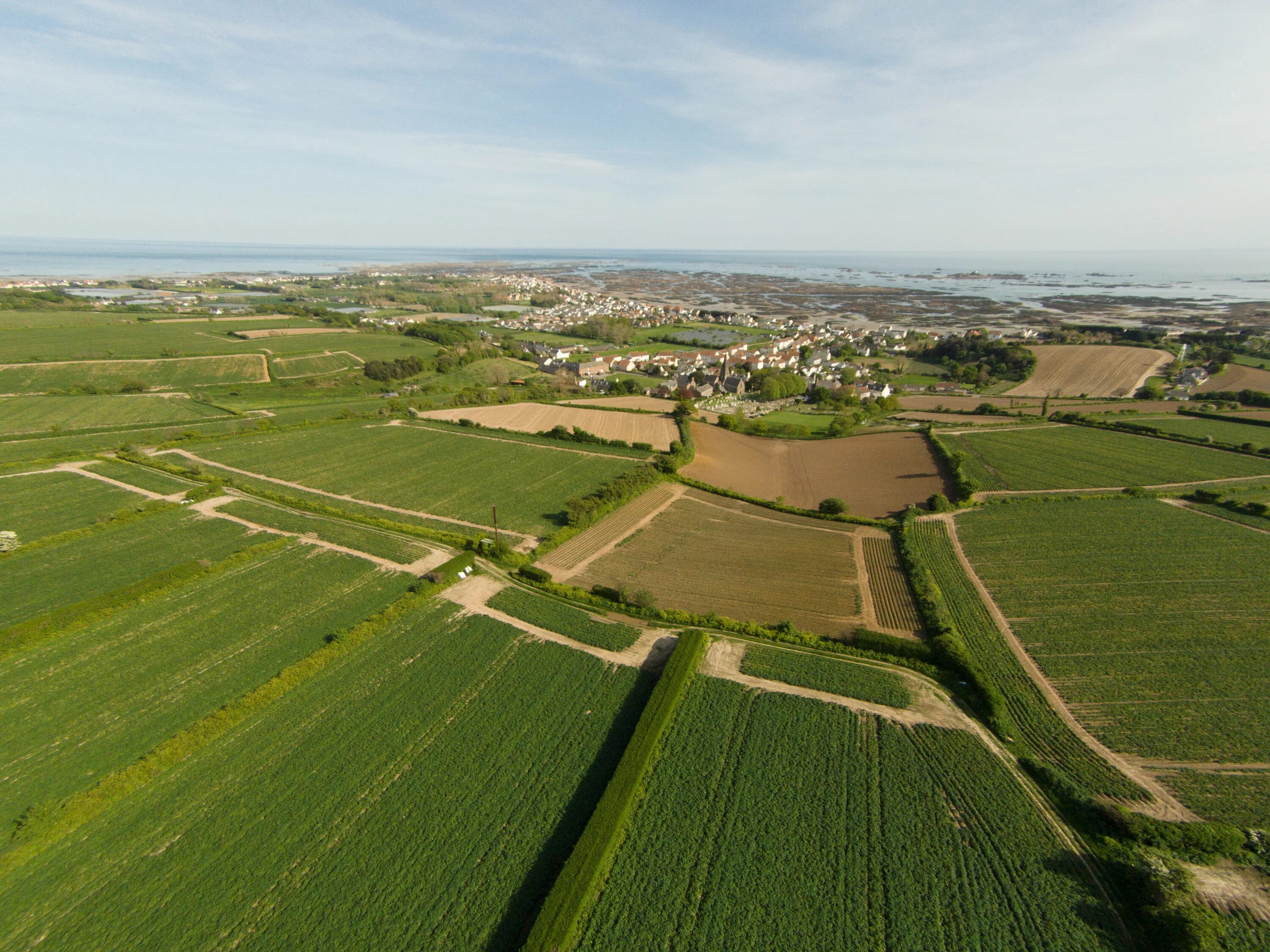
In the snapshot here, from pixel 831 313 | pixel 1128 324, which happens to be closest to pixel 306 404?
pixel 831 313

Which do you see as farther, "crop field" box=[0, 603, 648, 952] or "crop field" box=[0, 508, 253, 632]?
"crop field" box=[0, 508, 253, 632]

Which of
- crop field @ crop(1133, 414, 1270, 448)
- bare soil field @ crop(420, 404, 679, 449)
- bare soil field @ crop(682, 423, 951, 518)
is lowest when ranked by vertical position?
bare soil field @ crop(682, 423, 951, 518)

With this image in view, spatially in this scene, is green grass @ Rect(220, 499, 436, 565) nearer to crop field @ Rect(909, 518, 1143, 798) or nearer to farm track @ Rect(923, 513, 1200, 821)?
crop field @ Rect(909, 518, 1143, 798)

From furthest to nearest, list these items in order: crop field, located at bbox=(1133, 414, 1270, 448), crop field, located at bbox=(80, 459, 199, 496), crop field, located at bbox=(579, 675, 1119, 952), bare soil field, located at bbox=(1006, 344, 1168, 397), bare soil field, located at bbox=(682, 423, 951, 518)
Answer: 1. bare soil field, located at bbox=(1006, 344, 1168, 397)
2. crop field, located at bbox=(1133, 414, 1270, 448)
3. bare soil field, located at bbox=(682, 423, 951, 518)
4. crop field, located at bbox=(80, 459, 199, 496)
5. crop field, located at bbox=(579, 675, 1119, 952)

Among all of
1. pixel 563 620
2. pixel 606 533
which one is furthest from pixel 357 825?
pixel 606 533

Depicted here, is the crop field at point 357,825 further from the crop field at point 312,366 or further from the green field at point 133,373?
the crop field at point 312,366

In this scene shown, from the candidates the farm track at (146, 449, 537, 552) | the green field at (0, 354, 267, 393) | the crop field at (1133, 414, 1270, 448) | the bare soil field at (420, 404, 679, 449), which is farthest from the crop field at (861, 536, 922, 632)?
the green field at (0, 354, 267, 393)

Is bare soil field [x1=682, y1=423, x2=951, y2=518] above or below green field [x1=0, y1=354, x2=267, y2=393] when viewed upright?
below

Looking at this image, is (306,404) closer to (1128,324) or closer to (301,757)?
(301,757)
